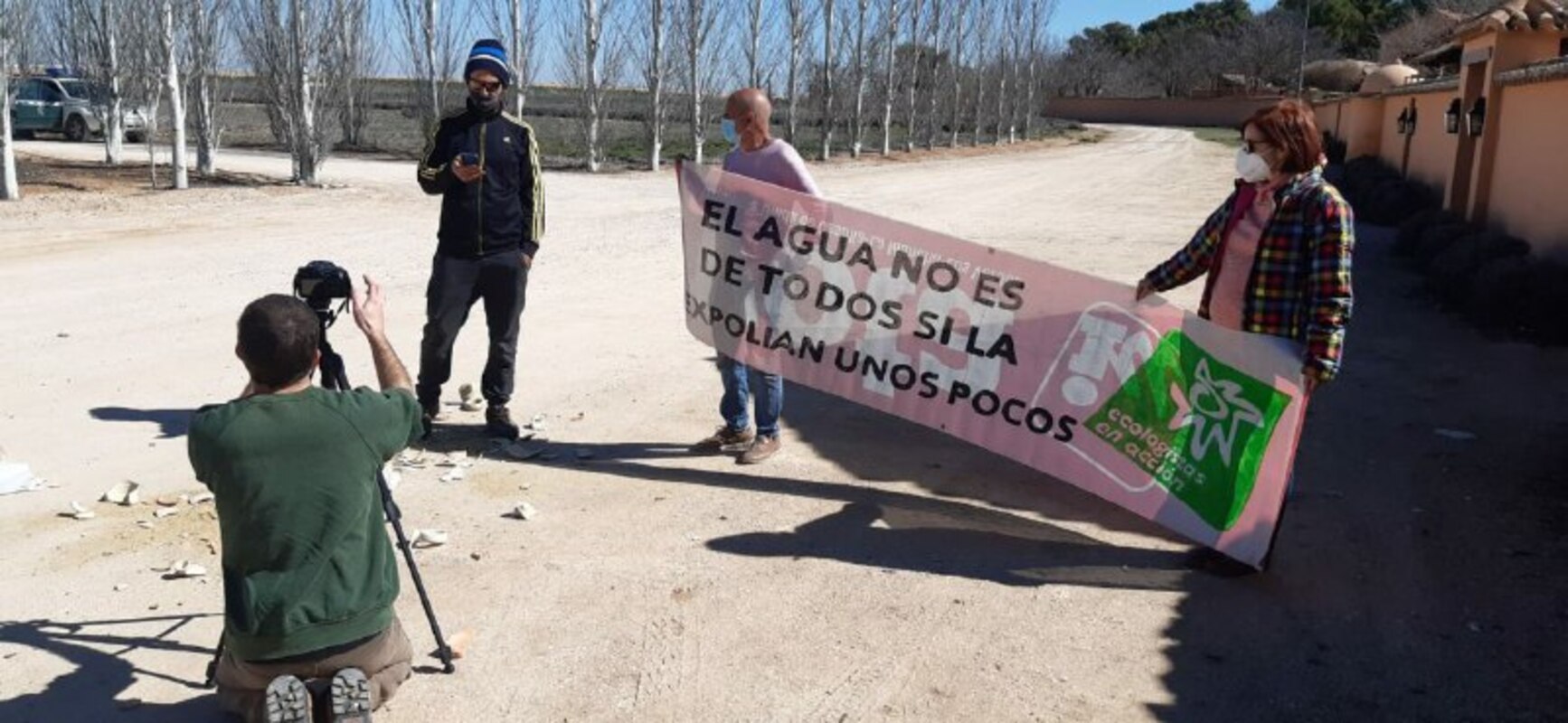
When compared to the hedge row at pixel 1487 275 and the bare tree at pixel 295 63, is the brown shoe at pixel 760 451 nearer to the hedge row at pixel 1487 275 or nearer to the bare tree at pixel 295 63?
the hedge row at pixel 1487 275

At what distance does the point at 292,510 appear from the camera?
10.2 feet

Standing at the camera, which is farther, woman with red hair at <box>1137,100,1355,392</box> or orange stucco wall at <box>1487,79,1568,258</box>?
orange stucco wall at <box>1487,79,1568,258</box>

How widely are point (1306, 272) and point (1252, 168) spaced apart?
44cm

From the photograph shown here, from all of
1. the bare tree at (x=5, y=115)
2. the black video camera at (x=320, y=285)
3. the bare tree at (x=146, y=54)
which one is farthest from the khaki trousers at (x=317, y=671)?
the bare tree at (x=146, y=54)

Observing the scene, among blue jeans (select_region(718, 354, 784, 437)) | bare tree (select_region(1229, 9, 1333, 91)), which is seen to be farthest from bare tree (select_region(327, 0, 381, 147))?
bare tree (select_region(1229, 9, 1333, 91))

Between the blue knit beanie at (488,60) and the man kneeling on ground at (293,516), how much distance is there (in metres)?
3.27

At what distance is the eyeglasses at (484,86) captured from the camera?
6.29m

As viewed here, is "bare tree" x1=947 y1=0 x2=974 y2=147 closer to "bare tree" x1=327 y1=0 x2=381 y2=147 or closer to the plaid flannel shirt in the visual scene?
"bare tree" x1=327 y1=0 x2=381 y2=147

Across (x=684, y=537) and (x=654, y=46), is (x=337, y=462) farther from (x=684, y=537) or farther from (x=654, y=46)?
(x=654, y=46)

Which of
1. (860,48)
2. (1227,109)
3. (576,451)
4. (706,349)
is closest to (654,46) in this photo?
(860,48)

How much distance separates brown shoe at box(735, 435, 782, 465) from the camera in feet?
21.1

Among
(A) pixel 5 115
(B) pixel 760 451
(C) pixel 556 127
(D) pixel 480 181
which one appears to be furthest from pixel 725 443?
(C) pixel 556 127

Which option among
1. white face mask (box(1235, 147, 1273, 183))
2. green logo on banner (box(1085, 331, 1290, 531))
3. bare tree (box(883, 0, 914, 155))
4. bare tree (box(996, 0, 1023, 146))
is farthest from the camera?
bare tree (box(996, 0, 1023, 146))

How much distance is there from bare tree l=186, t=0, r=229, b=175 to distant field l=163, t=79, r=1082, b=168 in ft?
3.72
